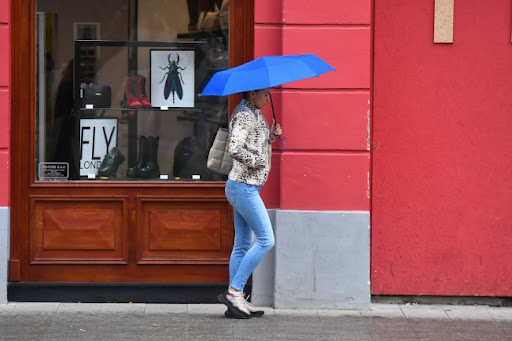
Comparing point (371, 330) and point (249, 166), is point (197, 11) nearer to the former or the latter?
point (249, 166)

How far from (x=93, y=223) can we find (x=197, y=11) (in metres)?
1.97

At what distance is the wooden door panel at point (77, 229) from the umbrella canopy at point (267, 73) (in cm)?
159

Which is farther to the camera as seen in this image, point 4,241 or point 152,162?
point 152,162

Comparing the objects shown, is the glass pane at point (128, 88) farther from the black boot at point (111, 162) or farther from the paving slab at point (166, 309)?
the paving slab at point (166, 309)

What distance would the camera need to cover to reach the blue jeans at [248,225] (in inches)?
324

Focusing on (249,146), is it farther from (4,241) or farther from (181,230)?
(4,241)

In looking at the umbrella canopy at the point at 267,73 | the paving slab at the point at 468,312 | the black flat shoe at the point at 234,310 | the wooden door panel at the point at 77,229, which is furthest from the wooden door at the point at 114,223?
the paving slab at the point at 468,312

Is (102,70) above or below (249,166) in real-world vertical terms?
above

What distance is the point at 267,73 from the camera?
25.9 ft

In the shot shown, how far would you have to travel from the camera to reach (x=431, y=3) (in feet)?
29.2

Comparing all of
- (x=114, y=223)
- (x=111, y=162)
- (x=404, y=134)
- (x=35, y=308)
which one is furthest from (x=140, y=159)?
(x=404, y=134)

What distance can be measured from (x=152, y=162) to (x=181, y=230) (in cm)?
63

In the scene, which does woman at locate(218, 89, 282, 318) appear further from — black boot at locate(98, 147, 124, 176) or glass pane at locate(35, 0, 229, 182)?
black boot at locate(98, 147, 124, 176)

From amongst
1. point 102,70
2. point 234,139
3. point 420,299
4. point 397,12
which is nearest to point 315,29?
point 397,12
